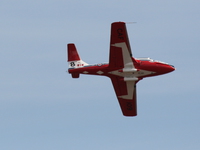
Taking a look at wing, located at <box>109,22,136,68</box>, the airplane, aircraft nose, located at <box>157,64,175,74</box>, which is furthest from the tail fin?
aircraft nose, located at <box>157,64,175,74</box>

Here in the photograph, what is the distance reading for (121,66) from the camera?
209ft

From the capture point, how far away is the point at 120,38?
61500mm

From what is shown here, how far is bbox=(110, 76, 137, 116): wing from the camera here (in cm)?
6662

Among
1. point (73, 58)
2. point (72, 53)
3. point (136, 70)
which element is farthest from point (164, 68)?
point (72, 53)

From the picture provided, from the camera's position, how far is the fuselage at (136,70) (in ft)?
209

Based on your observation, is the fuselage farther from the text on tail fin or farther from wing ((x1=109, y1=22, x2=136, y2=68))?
the text on tail fin

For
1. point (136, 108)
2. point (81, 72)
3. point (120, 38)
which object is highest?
point (120, 38)

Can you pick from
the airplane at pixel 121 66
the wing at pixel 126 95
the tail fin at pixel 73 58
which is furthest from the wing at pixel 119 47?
the tail fin at pixel 73 58

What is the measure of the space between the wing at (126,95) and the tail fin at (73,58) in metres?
4.32

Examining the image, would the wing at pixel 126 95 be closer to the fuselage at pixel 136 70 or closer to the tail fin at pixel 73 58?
the fuselage at pixel 136 70

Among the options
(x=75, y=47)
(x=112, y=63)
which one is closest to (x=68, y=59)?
(x=75, y=47)

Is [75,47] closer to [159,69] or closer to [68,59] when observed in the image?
[68,59]

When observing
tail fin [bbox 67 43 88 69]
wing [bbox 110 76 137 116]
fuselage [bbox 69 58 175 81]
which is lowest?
wing [bbox 110 76 137 116]

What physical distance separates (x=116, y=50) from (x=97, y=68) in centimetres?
357
